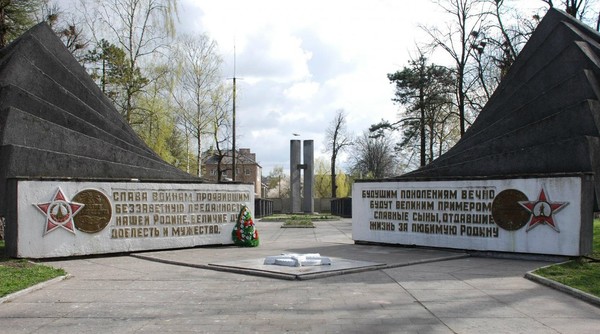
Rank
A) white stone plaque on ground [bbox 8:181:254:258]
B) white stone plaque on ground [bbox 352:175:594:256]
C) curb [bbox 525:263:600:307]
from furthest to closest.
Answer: white stone plaque on ground [bbox 8:181:254:258]
white stone plaque on ground [bbox 352:175:594:256]
curb [bbox 525:263:600:307]

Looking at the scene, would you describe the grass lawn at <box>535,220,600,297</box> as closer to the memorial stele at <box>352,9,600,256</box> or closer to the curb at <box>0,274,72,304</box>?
the memorial stele at <box>352,9,600,256</box>

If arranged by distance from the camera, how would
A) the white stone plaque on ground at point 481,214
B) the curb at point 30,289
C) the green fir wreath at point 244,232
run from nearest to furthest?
the curb at point 30,289, the white stone plaque on ground at point 481,214, the green fir wreath at point 244,232

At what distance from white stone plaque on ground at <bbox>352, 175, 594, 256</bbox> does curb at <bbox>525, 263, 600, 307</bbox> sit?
2.84 meters

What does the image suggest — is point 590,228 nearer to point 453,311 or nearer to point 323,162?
point 453,311

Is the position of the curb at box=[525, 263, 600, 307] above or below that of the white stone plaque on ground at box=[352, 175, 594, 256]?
below

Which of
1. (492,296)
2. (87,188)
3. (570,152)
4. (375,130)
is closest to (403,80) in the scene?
(375,130)

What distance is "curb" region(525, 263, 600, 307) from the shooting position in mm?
8398

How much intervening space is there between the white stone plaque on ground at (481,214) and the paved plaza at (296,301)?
110cm

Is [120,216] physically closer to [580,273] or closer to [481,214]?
[481,214]

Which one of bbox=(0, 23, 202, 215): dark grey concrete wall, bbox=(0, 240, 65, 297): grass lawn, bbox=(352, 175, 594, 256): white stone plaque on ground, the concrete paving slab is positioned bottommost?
the concrete paving slab

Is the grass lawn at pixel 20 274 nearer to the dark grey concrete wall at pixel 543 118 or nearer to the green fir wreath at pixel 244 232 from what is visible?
the green fir wreath at pixel 244 232

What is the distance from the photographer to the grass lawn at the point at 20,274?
→ 9463mm

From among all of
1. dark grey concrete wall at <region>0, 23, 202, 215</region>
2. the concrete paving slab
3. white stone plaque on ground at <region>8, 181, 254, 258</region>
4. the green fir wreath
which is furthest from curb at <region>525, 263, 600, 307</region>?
dark grey concrete wall at <region>0, 23, 202, 215</region>

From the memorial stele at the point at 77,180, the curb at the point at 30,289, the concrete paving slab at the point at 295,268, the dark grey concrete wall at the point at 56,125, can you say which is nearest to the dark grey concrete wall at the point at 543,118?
the concrete paving slab at the point at 295,268
